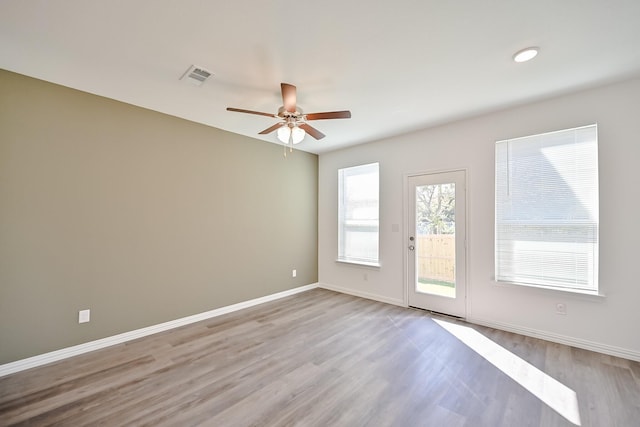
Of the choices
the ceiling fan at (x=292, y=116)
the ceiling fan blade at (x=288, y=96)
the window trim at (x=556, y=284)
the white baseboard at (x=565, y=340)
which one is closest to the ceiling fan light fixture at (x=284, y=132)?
the ceiling fan at (x=292, y=116)

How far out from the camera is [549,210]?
309cm

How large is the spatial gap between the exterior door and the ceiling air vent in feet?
10.3

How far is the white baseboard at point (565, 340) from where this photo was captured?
2.67 metres

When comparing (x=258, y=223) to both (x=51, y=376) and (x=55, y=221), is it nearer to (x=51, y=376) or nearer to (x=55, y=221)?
(x=55, y=221)

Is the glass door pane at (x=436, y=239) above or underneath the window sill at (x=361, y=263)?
above

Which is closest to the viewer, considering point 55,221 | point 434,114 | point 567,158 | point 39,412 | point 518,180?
point 39,412

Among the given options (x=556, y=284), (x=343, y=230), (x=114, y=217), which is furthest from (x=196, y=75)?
(x=556, y=284)

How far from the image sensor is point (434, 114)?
3527mm

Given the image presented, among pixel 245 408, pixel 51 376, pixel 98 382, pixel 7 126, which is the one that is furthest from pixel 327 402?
pixel 7 126

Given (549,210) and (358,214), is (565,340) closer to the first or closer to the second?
(549,210)

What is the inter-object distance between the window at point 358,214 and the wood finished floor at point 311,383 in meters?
1.74

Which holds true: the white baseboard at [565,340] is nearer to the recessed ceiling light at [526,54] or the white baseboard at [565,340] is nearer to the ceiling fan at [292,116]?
the recessed ceiling light at [526,54]

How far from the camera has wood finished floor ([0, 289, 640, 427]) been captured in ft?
6.27

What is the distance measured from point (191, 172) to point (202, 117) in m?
0.76
